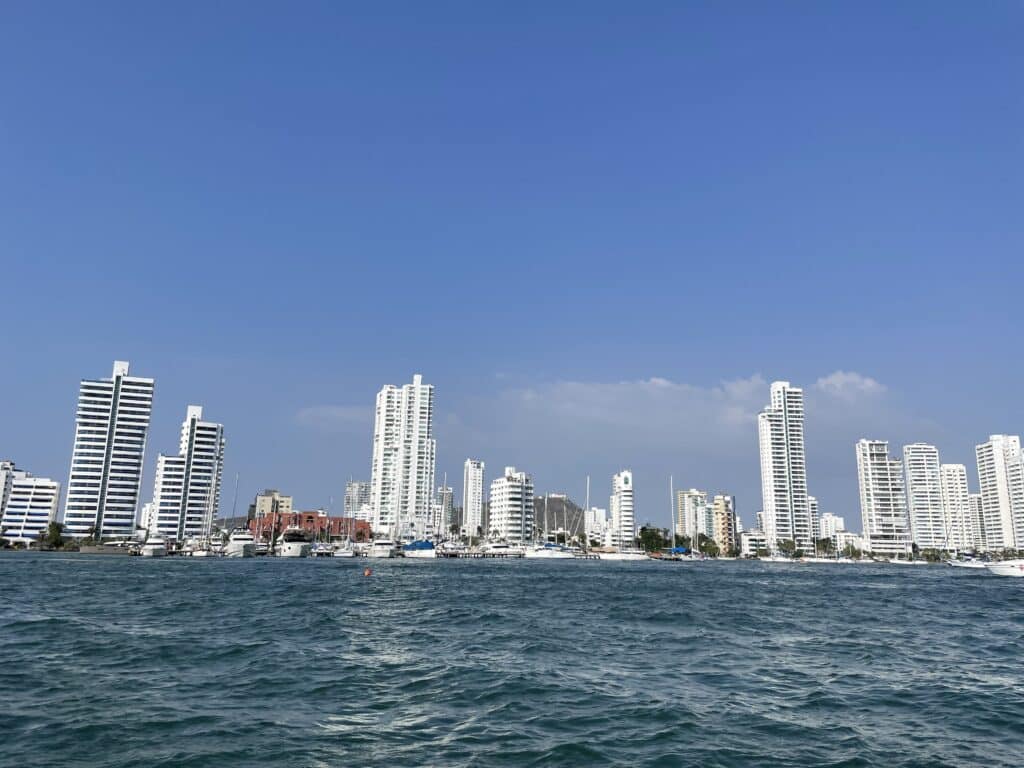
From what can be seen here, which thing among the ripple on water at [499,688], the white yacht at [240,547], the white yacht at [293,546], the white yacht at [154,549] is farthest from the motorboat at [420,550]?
the ripple on water at [499,688]

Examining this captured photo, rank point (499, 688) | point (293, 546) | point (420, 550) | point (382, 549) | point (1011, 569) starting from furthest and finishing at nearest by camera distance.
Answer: point (293, 546)
point (382, 549)
point (420, 550)
point (1011, 569)
point (499, 688)

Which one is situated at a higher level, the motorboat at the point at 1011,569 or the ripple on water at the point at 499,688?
the motorboat at the point at 1011,569

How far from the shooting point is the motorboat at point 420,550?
167250 mm

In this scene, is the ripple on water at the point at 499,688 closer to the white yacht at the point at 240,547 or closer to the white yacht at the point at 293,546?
the white yacht at the point at 240,547

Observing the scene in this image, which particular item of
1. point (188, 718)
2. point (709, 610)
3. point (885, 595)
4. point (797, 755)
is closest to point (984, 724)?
point (797, 755)

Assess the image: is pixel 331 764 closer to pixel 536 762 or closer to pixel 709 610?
pixel 536 762

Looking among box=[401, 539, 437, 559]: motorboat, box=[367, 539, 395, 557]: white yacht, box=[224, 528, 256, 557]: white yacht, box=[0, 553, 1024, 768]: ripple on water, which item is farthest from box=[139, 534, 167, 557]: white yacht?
box=[0, 553, 1024, 768]: ripple on water

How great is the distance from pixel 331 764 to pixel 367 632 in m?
20.9

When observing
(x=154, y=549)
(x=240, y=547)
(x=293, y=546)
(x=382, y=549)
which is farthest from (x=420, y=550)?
(x=154, y=549)

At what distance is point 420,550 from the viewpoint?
168125mm

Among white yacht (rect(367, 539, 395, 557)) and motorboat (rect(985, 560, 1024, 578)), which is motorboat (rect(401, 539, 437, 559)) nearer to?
white yacht (rect(367, 539, 395, 557))

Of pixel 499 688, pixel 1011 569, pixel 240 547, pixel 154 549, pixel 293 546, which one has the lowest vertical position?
pixel 499 688

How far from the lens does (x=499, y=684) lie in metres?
21.6

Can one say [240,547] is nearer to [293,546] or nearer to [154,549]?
[293,546]
